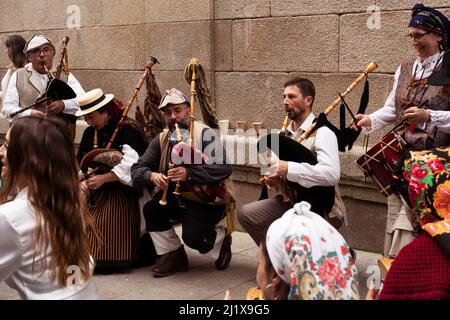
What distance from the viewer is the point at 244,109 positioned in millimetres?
A: 6527

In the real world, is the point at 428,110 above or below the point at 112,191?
above

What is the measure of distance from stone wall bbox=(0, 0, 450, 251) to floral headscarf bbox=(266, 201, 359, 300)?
3.09m

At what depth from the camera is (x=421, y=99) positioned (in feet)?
14.7

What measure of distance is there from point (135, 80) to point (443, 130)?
3.84 meters

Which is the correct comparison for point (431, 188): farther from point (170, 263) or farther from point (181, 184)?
point (170, 263)

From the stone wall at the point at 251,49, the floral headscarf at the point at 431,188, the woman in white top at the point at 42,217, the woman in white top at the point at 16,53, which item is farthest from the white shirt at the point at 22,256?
the woman in white top at the point at 16,53

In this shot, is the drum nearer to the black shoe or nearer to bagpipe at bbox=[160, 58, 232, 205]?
bagpipe at bbox=[160, 58, 232, 205]

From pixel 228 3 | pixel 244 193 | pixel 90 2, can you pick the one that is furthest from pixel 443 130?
pixel 90 2

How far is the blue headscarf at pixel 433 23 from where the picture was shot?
14.7 ft

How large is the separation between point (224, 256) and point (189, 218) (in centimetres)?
45

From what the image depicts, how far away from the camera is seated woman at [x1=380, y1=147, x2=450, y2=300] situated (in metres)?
2.71

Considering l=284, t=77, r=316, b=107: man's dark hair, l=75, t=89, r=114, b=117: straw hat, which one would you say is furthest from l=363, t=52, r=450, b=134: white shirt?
l=75, t=89, r=114, b=117: straw hat

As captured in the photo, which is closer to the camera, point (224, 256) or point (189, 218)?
point (189, 218)

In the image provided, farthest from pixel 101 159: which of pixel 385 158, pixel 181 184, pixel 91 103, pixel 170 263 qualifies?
pixel 385 158
